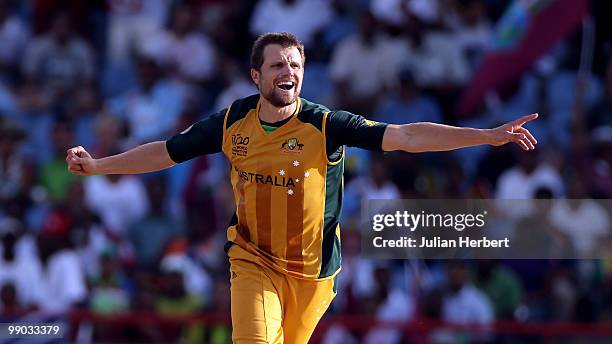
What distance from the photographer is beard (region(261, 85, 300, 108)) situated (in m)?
7.07

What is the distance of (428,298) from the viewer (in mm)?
11781

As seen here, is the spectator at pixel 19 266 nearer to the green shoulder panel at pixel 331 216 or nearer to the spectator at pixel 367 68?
the spectator at pixel 367 68

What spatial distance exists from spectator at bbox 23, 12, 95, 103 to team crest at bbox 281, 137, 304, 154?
788 cm

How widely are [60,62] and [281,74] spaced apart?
8.15 meters

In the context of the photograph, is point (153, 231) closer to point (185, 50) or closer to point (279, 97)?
point (185, 50)

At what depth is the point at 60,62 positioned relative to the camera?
14.7 meters

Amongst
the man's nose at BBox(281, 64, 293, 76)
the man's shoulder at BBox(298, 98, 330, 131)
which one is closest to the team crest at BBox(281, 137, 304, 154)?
the man's shoulder at BBox(298, 98, 330, 131)

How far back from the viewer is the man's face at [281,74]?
7.08 meters

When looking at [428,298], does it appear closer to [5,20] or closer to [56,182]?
[56,182]

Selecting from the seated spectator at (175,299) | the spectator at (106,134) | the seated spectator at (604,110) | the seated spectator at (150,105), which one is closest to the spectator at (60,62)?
the seated spectator at (150,105)

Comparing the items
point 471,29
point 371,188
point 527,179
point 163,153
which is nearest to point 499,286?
point 527,179

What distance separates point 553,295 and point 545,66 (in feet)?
8.70

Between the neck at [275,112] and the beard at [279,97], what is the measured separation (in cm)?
6

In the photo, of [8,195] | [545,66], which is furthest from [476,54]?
[8,195]
